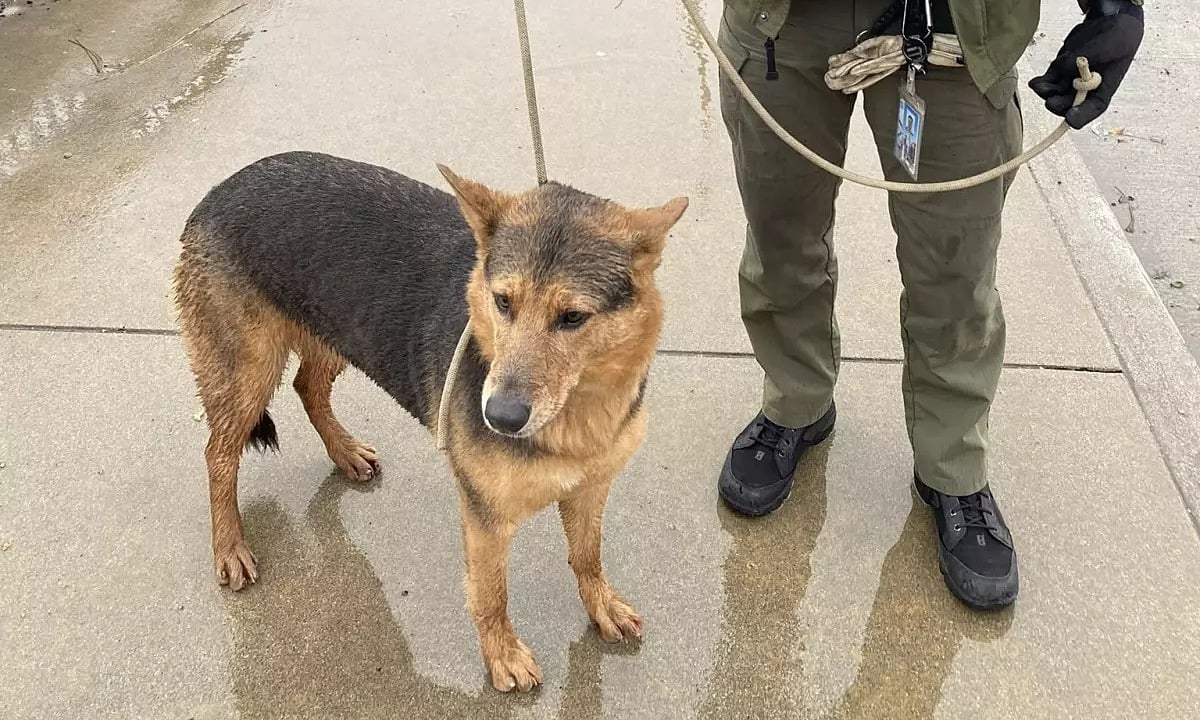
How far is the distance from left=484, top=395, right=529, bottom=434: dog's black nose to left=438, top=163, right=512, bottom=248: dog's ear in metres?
0.48

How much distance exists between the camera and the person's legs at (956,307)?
90.1 inches

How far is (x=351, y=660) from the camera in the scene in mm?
2611

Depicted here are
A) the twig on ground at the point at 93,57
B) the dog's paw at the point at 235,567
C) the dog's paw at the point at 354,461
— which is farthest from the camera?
the twig on ground at the point at 93,57

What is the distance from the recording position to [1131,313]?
148 inches

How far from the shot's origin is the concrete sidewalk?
255cm

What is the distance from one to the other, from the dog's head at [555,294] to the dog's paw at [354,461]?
1149 millimetres

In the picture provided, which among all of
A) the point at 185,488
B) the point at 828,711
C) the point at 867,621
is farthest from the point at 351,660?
the point at 867,621

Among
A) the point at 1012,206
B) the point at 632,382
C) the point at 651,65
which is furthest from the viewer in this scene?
the point at 651,65

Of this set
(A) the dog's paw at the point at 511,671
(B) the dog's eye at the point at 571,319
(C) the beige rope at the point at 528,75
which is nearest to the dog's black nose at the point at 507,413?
(B) the dog's eye at the point at 571,319

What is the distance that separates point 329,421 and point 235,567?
57cm

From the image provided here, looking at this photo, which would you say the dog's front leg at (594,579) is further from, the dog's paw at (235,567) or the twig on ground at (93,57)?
the twig on ground at (93,57)

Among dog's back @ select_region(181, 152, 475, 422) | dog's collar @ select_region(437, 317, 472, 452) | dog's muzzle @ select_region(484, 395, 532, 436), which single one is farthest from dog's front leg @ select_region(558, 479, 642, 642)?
dog's muzzle @ select_region(484, 395, 532, 436)

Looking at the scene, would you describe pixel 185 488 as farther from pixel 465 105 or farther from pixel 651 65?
pixel 651 65

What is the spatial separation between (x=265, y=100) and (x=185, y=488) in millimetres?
2846
